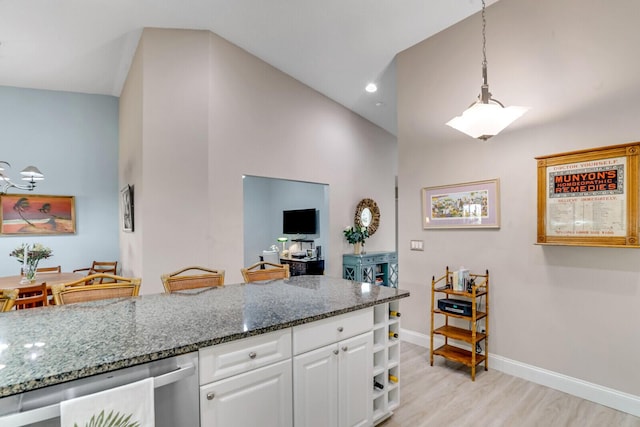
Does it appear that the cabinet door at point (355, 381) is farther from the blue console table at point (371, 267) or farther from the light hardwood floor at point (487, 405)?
the blue console table at point (371, 267)

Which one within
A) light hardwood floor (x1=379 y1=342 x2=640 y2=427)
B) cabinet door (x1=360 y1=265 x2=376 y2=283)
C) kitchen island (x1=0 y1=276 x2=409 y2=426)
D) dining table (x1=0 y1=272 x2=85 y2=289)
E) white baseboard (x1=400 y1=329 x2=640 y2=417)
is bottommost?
light hardwood floor (x1=379 y1=342 x2=640 y2=427)

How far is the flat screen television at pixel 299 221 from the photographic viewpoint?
5781 millimetres

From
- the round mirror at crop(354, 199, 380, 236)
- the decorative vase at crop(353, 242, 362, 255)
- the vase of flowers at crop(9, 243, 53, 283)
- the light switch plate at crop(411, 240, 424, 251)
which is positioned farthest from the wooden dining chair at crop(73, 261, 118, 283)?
the light switch plate at crop(411, 240, 424, 251)

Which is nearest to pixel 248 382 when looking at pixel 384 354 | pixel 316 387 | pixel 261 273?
pixel 316 387

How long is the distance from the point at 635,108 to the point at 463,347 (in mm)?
2490

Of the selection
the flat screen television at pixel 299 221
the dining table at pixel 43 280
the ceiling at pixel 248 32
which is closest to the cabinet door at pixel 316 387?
the ceiling at pixel 248 32

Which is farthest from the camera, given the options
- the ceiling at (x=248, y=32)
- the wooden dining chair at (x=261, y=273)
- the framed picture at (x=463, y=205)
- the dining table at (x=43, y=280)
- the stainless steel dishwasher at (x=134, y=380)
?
the dining table at (x=43, y=280)

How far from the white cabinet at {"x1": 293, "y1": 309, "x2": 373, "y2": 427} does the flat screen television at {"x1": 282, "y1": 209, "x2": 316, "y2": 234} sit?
12.5 feet

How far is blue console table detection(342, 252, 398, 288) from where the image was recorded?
545 centimetres

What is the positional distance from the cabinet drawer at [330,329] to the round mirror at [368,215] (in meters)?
3.80

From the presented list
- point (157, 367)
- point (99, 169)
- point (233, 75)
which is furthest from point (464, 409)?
point (99, 169)

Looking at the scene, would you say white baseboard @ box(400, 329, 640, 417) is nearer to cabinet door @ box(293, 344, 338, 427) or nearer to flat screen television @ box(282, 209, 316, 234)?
cabinet door @ box(293, 344, 338, 427)

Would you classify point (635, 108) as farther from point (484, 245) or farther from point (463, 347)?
point (463, 347)

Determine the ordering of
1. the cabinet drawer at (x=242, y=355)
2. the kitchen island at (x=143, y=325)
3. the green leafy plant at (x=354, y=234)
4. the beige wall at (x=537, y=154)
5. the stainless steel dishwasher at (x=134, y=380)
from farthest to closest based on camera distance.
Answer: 1. the green leafy plant at (x=354, y=234)
2. the beige wall at (x=537, y=154)
3. the cabinet drawer at (x=242, y=355)
4. the kitchen island at (x=143, y=325)
5. the stainless steel dishwasher at (x=134, y=380)
